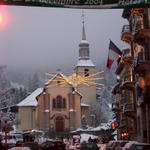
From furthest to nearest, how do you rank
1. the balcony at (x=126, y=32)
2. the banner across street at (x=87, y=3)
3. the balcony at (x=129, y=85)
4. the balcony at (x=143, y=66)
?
the balcony at (x=126, y=32), the balcony at (x=129, y=85), the balcony at (x=143, y=66), the banner across street at (x=87, y=3)

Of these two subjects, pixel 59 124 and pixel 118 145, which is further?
pixel 59 124

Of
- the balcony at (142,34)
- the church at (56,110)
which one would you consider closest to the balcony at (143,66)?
the balcony at (142,34)

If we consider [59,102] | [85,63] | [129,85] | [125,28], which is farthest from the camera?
[85,63]

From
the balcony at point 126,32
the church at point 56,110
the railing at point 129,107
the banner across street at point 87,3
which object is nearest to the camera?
the banner across street at point 87,3

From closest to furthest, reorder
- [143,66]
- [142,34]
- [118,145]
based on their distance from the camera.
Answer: [118,145], [143,66], [142,34]

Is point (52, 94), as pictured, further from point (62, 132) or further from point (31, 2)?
point (31, 2)

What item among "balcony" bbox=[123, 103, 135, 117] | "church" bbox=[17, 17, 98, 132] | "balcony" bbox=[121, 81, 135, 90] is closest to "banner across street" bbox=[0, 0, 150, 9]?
"balcony" bbox=[123, 103, 135, 117]

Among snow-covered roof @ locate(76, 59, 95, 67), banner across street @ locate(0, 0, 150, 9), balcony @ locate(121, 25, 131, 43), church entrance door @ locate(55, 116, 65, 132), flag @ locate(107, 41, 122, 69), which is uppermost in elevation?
→ snow-covered roof @ locate(76, 59, 95, 67)

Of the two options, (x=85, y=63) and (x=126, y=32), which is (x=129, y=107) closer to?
(x=126, y=32)

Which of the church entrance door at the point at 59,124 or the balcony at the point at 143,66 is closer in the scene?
the balcony at the point at 143,66

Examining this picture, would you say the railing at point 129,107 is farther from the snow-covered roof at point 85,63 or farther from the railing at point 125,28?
the snow-covered roof at point 85,63

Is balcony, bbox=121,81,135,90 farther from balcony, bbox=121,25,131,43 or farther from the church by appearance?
the church

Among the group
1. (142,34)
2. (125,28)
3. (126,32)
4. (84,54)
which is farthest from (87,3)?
(84,54)

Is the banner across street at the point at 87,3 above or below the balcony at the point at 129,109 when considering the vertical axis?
above
